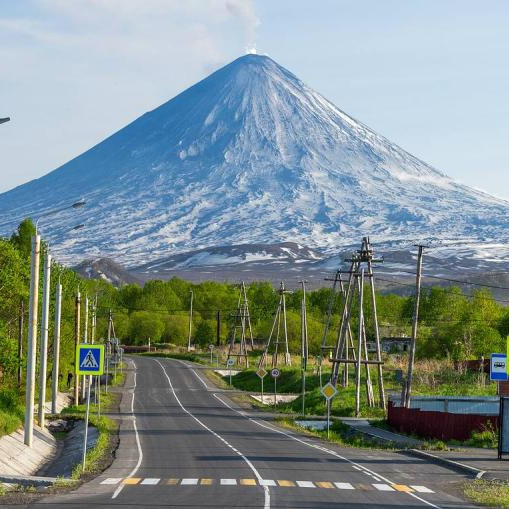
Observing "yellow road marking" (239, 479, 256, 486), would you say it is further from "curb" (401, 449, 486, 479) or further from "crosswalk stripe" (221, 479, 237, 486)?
"curb" (401, 449, 486, 479)

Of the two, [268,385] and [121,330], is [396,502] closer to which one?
[268,385]

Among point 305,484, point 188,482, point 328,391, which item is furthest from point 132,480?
point 328,391

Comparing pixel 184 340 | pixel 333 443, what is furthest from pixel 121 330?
pixel 333 443

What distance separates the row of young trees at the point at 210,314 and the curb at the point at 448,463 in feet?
59.5

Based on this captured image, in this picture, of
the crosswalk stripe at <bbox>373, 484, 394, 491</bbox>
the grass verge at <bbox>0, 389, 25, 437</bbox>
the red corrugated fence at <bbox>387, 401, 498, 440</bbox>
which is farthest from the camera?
the red corrugated fence at <bbox>387, 401, 498, 440</bbox>

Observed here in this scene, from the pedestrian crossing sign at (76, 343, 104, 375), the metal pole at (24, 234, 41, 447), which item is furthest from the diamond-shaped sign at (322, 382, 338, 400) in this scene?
the pedestrian crossing sign at (76, 343, 104, 375)

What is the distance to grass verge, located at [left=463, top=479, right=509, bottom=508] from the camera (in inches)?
1014

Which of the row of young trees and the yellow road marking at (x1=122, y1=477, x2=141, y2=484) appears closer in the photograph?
the yellow road marking at (x1=122, y1=477, x2=141, y2=484)

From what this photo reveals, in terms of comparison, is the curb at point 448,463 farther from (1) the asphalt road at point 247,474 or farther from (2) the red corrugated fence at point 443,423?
(2) the red corrugated fence at point 443,423

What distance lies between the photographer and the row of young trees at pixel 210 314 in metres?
60.2

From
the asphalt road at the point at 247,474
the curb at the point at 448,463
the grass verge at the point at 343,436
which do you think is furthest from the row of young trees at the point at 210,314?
the curb at the point at 448,463

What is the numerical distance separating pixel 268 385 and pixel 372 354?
24.2m

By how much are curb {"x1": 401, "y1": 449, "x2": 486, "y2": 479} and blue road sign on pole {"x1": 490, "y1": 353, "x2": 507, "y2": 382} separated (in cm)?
347

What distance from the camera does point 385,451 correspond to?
140 ft
